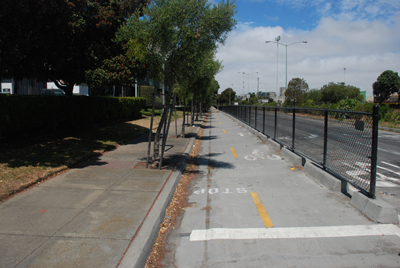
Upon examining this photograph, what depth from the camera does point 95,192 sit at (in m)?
5.99

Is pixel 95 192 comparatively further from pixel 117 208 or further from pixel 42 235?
pixel 42 235

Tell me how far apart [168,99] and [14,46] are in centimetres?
454

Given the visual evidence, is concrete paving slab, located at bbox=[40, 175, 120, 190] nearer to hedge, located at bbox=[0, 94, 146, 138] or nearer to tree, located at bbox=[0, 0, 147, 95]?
hedge, located at bbox=[0, 94, 146, 138]

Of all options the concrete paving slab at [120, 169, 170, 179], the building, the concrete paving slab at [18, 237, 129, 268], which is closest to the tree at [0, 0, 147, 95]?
the concrete paving slab at [120, 169, 170, 179]

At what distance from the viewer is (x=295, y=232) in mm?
4547

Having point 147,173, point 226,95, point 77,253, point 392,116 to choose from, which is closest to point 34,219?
point 77,253

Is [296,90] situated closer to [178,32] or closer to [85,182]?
[178,32]

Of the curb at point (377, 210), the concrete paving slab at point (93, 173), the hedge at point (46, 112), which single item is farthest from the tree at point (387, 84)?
the concrete paving slab at point (93, 173)

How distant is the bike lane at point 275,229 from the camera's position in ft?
12.5

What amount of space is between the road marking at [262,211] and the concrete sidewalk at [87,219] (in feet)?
5.65

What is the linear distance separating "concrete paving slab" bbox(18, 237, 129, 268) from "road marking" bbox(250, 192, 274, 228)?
2.29m

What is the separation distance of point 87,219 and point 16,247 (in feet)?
3.51

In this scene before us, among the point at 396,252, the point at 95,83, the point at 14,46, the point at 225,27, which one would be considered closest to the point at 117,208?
the point at 396,252

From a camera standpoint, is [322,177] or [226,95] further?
[226,95]
